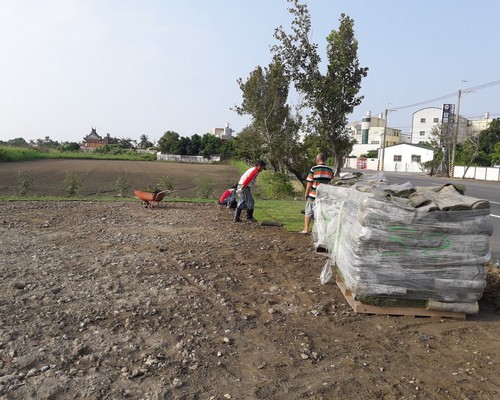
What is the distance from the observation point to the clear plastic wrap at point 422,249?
4316 millimetres

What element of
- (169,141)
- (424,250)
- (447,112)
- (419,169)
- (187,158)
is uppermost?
(447,112)

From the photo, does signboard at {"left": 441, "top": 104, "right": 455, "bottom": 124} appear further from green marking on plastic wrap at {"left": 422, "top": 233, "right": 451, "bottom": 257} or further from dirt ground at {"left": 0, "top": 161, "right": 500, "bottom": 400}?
green marking on plastic wrap at {"left": 422, "top": 233, "right": 451, "bottom": 257}

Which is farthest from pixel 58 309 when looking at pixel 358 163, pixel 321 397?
pixel 358 163

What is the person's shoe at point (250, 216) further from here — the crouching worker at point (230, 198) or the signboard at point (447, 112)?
the signboard at point (447, 112)

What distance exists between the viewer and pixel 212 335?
3975 millimetres

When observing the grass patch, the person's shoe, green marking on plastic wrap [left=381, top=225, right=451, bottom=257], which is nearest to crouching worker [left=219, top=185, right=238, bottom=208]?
the grass patch

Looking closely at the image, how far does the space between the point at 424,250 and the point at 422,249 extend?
21mm

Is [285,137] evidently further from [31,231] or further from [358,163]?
[358,163]

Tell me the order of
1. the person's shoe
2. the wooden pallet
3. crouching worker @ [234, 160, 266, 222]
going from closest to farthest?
1. the wooden pallet
2. crouching worker @ [234, 160, 266, 222]
3. the person's shoe

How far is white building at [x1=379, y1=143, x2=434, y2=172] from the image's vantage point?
209 feet

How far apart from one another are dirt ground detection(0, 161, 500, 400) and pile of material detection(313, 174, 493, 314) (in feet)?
1.01

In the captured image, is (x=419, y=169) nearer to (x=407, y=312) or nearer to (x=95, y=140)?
(x=407, y=312)

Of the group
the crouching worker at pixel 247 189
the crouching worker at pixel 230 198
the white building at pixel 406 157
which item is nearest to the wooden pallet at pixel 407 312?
the crouching worker at pixel 247 189

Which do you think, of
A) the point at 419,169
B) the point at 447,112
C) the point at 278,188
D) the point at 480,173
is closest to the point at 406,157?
the point at 419,169
